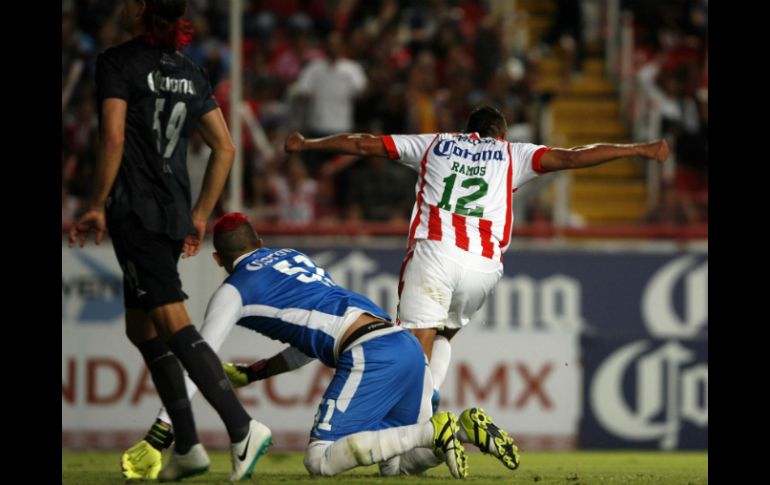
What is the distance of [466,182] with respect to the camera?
311 inches

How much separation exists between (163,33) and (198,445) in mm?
2065

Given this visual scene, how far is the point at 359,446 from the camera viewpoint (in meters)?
6.47

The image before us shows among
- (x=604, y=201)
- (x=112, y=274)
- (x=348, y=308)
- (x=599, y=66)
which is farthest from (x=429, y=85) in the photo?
(x=348, y=308)

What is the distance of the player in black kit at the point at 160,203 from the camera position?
20.6 feet

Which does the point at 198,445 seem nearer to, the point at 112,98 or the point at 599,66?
the point at 112,98

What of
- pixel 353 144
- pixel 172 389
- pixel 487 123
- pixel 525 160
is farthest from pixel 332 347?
pixel 487 123

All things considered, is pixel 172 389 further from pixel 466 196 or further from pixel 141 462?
Result: pixel 466 196

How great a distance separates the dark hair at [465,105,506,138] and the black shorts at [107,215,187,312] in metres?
2.38

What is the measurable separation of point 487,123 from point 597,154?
0.91m

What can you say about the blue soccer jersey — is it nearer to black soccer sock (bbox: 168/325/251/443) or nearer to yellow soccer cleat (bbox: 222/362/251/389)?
black soccer sock (bbox: 168/325/251/443)

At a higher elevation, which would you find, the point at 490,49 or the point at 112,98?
the point at 490,49

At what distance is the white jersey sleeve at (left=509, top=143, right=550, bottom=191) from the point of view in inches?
306

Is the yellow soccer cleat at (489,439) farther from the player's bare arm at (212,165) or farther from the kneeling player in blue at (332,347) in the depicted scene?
the player's bare arm at (212,165)

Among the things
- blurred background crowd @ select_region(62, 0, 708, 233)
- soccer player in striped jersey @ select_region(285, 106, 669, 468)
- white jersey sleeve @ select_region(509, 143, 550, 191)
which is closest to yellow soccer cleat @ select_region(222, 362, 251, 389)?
soccer player in striped jersey @ select_region(285, 106, 669, 468)
